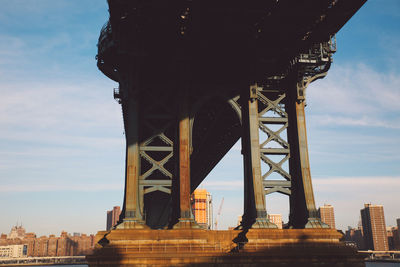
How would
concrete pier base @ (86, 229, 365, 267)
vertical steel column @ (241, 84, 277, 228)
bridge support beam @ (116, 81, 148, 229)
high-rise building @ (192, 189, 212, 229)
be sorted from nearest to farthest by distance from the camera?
concrete pier base @ (86, 229, 365, 267) < bridge support beam @ (116, 81, 148, 229) < vertical steel column @ (241, 84, 277, 228) < high-rise building @ (192, 189, 212, 229)

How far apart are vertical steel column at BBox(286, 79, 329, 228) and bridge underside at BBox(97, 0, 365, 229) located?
55mm

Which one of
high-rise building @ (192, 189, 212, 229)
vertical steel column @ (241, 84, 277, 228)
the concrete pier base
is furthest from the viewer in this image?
high-rise building @ (192, 189, 212, 229)

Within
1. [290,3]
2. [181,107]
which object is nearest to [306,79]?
[290,3]

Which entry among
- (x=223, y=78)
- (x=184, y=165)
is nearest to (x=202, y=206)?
(x=223, y=78)

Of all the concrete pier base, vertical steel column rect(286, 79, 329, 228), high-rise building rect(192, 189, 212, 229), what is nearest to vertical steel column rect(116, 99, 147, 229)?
the concrete pier base

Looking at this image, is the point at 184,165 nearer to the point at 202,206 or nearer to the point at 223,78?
the point at 223,78

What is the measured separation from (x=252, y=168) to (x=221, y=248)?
4463 millimetres

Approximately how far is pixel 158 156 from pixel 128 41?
26286 millimetres

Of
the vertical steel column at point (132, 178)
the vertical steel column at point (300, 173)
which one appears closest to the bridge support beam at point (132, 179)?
the vertical steel column at point (132, 178)

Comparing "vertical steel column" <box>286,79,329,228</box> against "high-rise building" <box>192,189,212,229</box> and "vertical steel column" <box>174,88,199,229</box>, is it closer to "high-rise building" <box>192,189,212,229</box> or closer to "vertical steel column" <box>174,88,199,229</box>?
"vertical steel column" <box>174,88,199,229</box>

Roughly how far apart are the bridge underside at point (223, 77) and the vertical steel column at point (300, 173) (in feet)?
0.18

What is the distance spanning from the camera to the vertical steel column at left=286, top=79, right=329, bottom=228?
19969 mm

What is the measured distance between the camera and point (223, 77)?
22312 mm

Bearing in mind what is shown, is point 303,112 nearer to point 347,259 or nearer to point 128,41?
point 347,259
